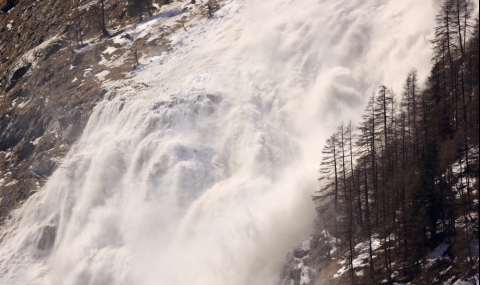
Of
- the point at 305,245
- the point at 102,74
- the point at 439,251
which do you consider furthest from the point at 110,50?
the point at 439,251

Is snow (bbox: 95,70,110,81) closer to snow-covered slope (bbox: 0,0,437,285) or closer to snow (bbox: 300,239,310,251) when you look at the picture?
snow-covered slope (bbox: 0,0,437,285)

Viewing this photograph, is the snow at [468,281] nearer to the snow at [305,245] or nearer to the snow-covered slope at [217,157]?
the snow at [305,245]

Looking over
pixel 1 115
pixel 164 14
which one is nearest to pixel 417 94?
pixel 164 14

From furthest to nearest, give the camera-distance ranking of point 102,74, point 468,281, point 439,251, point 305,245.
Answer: point 102,74
point 305,245
point 439,251
point 468,281

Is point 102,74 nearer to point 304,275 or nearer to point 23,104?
point 23,104

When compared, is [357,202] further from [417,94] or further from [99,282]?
[99,282]

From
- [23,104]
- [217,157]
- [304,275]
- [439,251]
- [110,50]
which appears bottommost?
[304,275]

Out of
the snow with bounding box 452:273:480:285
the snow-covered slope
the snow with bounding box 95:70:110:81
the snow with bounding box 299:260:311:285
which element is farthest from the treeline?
the snow with bounding box 95:70:110:81
